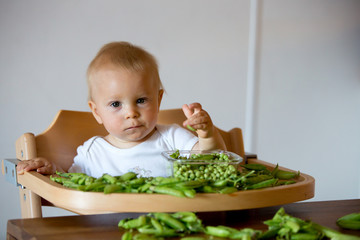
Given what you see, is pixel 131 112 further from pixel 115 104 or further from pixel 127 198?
pixel 127 198

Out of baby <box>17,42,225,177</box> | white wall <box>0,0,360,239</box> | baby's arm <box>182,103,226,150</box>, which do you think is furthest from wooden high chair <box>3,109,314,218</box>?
white wall <box>0,0,360,239</box>

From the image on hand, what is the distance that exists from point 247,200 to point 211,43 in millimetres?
1986

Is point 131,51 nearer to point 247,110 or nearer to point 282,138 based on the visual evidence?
point 247,110

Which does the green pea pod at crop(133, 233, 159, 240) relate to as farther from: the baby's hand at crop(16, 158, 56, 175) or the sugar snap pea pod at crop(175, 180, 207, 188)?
the baby's hand at crop(16, 158, 56, 175)

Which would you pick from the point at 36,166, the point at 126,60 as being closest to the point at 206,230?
the point at 36,166

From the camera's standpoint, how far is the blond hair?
1.32 metres

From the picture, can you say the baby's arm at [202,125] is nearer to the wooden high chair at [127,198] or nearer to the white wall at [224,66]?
the wooden high chair at [127,198]

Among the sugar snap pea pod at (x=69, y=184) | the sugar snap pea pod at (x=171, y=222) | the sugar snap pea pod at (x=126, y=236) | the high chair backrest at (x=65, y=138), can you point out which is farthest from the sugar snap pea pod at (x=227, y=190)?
the high chair backrest at (x=65, y=138)

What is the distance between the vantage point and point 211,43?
8.97ft

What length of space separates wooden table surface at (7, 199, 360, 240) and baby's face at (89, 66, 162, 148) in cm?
45

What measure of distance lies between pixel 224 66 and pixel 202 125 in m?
1.74

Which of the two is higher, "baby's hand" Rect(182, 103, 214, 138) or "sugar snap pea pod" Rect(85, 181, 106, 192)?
"baby's hand" Rect(182, 103, 214, 138)

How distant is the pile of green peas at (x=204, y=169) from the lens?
906mm

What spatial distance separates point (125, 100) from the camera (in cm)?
130
